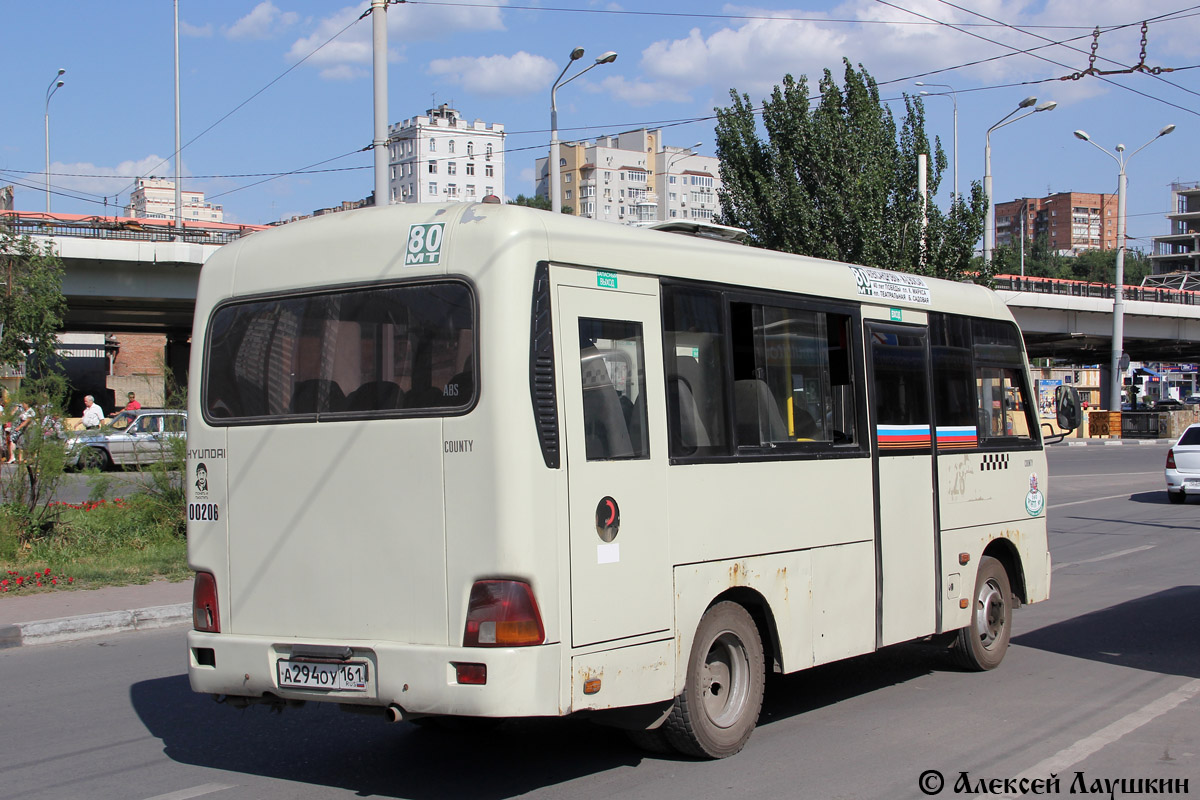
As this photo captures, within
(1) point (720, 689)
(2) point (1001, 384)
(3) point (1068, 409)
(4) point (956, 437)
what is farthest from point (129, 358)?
(1) point (720, 689)

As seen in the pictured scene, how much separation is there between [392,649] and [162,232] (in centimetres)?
3343

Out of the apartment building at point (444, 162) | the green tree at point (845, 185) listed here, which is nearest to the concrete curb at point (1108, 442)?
the green tree at point (845, 185)

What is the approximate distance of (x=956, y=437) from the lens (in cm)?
800

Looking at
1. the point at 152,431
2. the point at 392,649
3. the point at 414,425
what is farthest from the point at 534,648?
the point at 152,431

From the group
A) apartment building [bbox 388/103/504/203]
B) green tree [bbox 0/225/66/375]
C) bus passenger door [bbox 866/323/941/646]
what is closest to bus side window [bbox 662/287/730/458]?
bus passenger door [bbox 866/323/941/646]

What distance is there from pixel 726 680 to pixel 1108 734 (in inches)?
87.9

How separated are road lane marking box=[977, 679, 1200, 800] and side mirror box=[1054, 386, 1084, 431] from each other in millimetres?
2067

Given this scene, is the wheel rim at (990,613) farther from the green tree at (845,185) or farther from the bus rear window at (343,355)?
the green tree at (845,185)

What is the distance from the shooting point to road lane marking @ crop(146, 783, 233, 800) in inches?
206

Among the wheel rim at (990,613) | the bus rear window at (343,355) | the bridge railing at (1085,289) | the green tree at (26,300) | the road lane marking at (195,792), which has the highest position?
the bridge railing at (1085,289)

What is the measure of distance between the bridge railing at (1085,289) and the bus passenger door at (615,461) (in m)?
44.4

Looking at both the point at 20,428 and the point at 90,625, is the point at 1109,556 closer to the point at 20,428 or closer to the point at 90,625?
the point at 90,625

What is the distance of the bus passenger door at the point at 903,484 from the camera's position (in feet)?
23.4

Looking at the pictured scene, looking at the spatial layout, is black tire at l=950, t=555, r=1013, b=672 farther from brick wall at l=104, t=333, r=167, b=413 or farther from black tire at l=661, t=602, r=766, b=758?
brick wall at l=104, t=333, r=167, b=413
